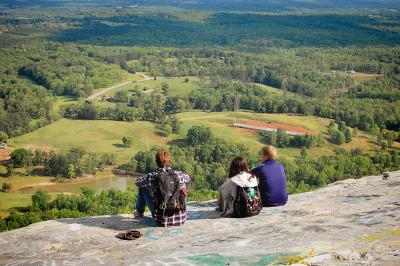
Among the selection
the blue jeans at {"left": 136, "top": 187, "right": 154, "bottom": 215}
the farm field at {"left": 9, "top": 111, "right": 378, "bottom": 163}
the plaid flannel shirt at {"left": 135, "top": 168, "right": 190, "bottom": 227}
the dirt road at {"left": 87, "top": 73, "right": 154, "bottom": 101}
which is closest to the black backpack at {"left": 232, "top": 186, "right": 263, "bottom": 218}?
the plaid flannel shirt at {"left": 135, "top": 168, "right": 190, "bottom": 227}

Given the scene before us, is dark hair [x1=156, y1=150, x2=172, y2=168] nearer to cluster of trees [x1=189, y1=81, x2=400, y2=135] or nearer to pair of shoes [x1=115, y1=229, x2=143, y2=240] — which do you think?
pair of shoes [x1=115, y1=229, x2=143, y2=240]

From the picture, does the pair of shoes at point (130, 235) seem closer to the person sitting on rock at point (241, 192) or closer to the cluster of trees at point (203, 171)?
the person sitting on rock at point (241, 192)

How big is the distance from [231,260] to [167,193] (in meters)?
2.95

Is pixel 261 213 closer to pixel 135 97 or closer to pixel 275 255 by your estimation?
pixel 275 255

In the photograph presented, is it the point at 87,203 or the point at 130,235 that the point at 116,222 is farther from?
the point at 87,203

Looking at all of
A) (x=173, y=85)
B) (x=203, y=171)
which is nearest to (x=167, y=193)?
(x=203, y=171)

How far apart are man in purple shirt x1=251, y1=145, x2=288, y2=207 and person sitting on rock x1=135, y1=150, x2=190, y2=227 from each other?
231 centimetres

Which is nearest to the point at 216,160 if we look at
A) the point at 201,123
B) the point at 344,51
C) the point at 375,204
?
the point at 201,123

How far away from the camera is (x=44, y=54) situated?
162 meters

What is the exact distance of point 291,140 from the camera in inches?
3066

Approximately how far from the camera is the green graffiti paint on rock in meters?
9.90

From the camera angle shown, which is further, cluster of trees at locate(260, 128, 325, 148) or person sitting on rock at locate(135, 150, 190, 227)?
cluster of trees at locate(260, 128, 325, 148)

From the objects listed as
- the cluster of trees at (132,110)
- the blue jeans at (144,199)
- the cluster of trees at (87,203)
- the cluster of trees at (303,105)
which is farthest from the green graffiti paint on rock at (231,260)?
the cluster of trees at (132,110)

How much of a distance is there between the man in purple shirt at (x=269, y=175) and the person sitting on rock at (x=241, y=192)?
0.57m
